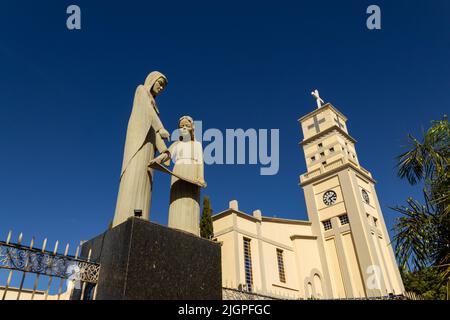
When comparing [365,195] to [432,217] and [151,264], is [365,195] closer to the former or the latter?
[432,217]

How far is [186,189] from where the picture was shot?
4977 millimetres

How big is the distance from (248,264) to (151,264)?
772 inches

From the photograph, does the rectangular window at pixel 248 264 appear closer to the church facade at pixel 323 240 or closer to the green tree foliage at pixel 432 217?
the church facade at pixel 323 240

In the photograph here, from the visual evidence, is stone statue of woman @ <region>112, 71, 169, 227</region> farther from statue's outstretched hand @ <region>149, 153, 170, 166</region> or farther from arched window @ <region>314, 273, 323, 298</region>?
arched window @ <region>314, 273, 323, 298</region>

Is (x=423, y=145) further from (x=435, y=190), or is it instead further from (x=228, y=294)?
(x=228, y=294)

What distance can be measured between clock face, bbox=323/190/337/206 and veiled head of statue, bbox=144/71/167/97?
26766 millimetres

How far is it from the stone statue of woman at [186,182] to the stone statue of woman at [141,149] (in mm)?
277

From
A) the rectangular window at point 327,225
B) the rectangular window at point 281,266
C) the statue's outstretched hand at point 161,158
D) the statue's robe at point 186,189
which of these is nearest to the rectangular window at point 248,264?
the rectangular window at point 281,266

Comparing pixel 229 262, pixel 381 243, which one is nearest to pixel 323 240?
pixel 381 243

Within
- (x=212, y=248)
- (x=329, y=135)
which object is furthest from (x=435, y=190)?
(x=329, y=135)

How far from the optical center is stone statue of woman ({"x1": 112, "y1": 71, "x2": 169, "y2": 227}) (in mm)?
4238

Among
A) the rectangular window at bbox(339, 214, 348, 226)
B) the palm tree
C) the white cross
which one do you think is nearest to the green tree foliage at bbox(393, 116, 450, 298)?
the palm tree

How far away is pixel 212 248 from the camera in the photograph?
459 cm
